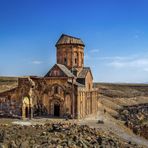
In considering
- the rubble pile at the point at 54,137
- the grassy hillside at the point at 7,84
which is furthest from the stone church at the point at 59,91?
the grassy hillside at the point at 7,84

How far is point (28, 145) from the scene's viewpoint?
24.1 metres

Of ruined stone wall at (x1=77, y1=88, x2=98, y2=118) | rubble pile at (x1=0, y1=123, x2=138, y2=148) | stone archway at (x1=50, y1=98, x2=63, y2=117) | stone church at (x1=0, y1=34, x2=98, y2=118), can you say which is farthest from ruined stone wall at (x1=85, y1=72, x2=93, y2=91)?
rubble pile at (x1=0, y1=123, x2=138, y2=148)

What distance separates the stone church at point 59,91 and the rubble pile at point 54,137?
8.06 m

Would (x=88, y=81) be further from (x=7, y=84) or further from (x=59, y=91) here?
(x=7, y=84)

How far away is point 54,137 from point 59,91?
14.0 m

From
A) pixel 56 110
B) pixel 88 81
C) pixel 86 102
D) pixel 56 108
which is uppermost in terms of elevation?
pixel 88 81

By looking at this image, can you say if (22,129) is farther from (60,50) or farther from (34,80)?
(60,50)

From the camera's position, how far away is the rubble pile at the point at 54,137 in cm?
2444

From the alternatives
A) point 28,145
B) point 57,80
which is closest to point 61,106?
point 57,80

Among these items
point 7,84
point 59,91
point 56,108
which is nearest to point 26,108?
point 56,108

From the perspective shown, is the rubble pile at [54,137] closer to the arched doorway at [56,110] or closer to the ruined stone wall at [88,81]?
the arched doorway at [56,110]

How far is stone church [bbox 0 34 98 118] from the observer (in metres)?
38.1

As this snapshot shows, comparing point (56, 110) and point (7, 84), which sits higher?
point (7, 84)

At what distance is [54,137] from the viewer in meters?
26.4
